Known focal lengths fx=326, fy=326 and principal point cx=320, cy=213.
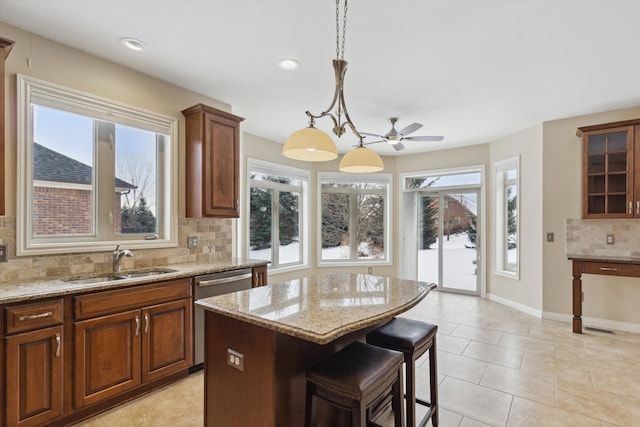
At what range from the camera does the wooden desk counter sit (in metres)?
3.49

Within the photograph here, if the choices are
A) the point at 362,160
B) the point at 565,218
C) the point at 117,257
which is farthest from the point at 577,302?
the point at 117,257

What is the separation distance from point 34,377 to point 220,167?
2154 mm

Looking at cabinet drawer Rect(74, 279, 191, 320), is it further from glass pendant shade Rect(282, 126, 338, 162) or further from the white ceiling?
the white ceiling

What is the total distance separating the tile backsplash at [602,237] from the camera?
388 centimetres

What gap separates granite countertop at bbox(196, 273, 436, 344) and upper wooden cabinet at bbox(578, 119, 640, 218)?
323 centimetres

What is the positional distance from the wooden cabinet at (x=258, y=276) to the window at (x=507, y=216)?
382 cm

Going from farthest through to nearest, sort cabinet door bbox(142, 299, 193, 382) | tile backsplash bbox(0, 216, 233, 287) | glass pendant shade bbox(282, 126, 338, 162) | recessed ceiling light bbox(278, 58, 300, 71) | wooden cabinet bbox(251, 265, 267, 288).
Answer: wooden cabinet bbox(251, 265, 267, 288) < recessed ceiling light bbox(278, 58, 300, 71) < cabinet door bbox(142, 299, 193, 382) < tile backsplash bbox(0, 216, 233, 287) < glass pendant shade bbox(282, 126, 338, 162)

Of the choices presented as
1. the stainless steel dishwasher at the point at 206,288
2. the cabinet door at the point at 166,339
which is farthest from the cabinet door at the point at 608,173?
the cabinet door at the point at 166,339

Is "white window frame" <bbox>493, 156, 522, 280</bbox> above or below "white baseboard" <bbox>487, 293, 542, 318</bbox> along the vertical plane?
above

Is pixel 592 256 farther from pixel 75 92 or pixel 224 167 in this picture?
pixel 75 92

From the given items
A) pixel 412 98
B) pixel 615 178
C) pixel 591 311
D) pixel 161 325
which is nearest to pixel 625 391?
pixel 591 311

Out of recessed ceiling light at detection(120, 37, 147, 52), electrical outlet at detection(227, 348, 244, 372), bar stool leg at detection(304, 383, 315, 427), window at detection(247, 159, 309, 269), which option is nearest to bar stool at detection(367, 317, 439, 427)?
bar stool leg at detection(304, 383, 315, 427)

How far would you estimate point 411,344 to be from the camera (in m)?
1.91

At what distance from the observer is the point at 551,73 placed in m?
2.98
